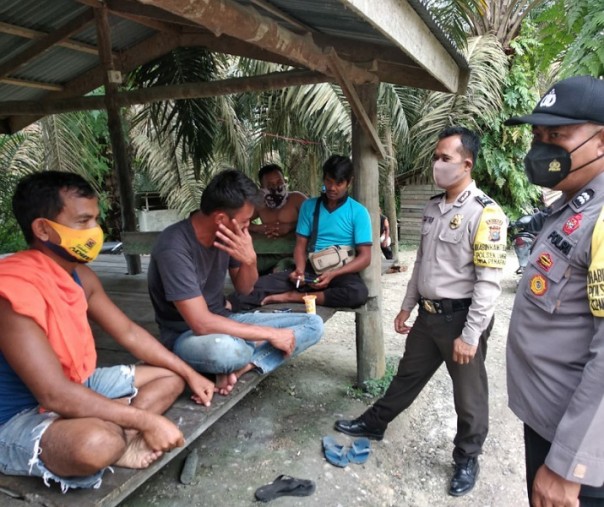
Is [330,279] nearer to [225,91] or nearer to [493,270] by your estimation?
[493,270]

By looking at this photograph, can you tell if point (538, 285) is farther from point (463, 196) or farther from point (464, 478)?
point (464, 478)

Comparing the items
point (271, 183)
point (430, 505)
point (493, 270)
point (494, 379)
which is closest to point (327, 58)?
point (271, 183)

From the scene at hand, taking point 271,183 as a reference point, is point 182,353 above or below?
below

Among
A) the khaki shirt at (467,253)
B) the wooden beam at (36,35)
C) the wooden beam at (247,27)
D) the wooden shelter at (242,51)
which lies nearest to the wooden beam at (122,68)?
the wooden shelter at (242,51)

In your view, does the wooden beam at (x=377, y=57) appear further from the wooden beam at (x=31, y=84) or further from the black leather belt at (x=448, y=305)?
the wooden beam at (x=31, y=84)

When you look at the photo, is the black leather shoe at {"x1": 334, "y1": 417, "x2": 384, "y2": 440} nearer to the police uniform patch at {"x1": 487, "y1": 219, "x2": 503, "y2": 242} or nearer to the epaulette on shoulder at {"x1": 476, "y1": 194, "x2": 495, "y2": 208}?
the police uniform patch at {"x1": 487, "y1": 219, "x2": 503, "y2": 242}

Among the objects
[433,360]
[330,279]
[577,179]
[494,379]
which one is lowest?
[494,379]

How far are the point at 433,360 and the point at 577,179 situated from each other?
1.60 metres

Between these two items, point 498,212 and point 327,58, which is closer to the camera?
point 498,212

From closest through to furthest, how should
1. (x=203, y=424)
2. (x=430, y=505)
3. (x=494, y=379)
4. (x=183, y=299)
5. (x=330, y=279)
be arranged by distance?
1. (x=203, y=424)
2. (x=183, y=299)
3. (x=430, y=505)
4. (x=330, y=279)
5. (x=494, y=379)

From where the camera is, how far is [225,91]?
4191mm

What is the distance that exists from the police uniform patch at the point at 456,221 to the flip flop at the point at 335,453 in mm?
1630

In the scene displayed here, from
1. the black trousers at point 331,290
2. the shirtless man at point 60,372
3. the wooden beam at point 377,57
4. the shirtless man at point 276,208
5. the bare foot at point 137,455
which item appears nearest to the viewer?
the shirtless man at point 60,372

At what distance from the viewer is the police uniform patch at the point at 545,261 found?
1.34 metres
